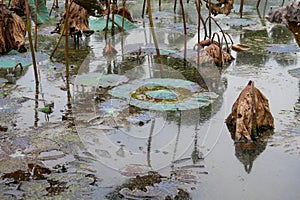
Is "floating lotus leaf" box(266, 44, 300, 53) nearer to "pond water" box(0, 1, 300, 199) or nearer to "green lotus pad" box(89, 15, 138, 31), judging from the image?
"pond water" box(0, 1, 300, 199)

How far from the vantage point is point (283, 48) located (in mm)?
Result: 4559

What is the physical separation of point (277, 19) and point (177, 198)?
4.18m

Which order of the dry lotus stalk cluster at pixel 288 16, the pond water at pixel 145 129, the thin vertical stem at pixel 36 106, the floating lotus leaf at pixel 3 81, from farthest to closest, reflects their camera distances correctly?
→ the dry lotus stalk cluster at pixel 288 16 < the floating lotus leaf at pixel 3 81 < the thin vertical stem at pixel 36 106 < the pond water at pixel 145 129

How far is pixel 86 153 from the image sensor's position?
2.52 m

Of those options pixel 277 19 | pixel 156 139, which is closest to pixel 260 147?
pixel 156 139

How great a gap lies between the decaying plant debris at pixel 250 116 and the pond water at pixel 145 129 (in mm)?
63

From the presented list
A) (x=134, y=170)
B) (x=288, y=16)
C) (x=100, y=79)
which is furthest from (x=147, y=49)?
(x=288, y=16)

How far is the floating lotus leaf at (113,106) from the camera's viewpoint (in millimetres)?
3064

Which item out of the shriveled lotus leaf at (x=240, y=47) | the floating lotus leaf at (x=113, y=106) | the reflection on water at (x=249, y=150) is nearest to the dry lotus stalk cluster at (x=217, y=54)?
the shriveled lotus leaf at (x=240, y=47)

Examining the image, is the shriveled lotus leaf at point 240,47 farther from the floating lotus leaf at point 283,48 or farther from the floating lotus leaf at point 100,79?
the floating lotus leaf at point 100,79

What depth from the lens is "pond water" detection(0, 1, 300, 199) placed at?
2230 millimetres

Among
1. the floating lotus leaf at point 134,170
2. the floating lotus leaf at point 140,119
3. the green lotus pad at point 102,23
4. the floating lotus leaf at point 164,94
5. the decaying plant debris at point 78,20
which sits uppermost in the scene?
the decaying plant debris at point 78,20

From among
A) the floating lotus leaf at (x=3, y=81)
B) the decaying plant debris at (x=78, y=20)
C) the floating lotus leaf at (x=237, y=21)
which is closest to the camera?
the floating lotus leaf at (x=3, y=81)

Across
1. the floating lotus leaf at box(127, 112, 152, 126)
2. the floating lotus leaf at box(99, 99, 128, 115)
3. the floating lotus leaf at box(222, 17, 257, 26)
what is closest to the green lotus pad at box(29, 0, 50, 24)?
the floating lotus leaf at box(99, 99, 128, 115)
